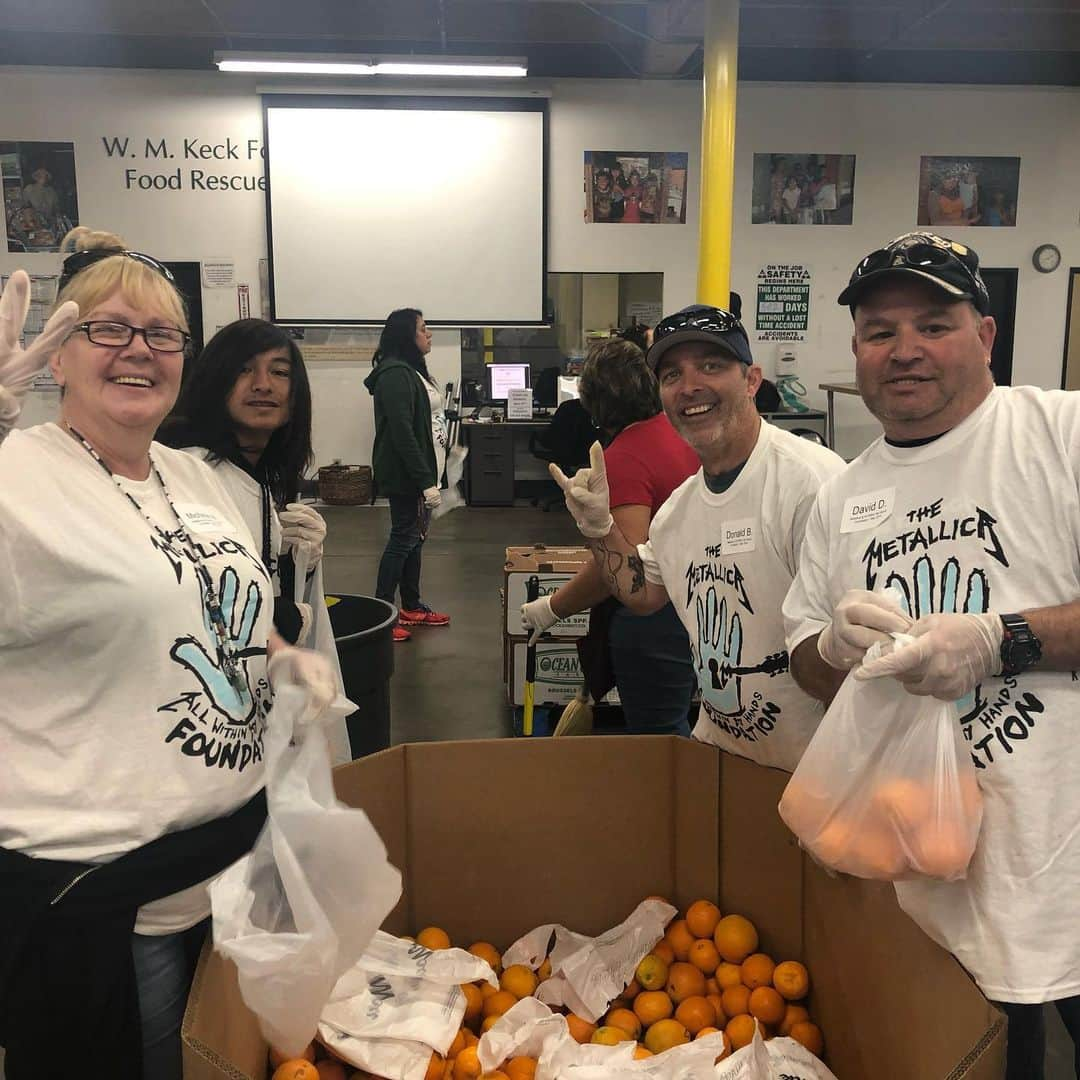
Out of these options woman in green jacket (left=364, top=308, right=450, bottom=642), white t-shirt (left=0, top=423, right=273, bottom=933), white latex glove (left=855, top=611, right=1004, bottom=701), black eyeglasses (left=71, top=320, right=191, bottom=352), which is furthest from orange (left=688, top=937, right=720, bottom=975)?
woman in green jacket (left=364, top=308, right=450, bottom=642)

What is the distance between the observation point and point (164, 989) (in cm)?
113

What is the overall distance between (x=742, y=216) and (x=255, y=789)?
25.6 ft

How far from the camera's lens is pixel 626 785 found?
5.34 feet

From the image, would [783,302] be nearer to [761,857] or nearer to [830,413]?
[830,413]

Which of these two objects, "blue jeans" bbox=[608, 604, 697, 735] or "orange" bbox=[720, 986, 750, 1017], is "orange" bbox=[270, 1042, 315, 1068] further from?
"blue jeans" bbox=[608, 604, 697, 735]

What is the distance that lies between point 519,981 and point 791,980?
0.44m

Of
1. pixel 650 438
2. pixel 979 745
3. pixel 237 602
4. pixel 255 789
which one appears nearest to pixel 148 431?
pixel 237 602

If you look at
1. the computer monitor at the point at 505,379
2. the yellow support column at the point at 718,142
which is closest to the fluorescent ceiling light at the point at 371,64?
the yellow support column at the point at 718,142

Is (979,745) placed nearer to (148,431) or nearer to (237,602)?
(237,602)

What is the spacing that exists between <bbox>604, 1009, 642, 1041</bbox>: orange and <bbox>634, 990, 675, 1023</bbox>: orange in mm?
16

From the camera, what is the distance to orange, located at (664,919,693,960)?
1.59 metres

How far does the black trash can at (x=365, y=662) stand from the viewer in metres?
2.46

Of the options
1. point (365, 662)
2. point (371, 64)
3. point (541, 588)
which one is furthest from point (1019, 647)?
point (371, 64)

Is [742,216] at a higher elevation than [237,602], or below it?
higher
